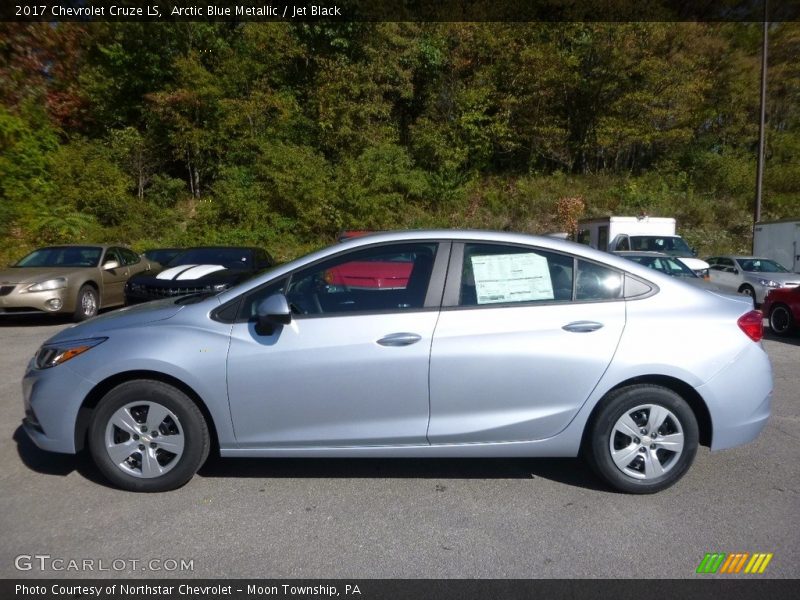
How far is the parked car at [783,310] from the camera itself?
416 inches

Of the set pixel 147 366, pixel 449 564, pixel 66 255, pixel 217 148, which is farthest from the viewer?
pixel 217 148

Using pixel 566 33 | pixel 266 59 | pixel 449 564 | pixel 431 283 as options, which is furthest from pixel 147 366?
pixel 566 33

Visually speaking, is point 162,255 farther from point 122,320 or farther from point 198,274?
point 122,320

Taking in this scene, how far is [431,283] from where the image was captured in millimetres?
4098

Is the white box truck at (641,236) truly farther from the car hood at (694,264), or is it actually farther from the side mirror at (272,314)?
the side mirror at (272,314)

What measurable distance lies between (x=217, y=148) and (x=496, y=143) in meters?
12.1

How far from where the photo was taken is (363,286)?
440 centimetres

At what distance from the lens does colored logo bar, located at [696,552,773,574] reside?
10.7ft

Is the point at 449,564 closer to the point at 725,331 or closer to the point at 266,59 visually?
the point at 725,331

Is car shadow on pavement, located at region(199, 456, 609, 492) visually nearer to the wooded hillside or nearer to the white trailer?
the white trailer

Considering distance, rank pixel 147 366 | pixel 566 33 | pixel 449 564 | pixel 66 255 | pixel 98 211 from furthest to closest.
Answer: pixel 566 33 < pixel 98 211 < pixel 66 255 < pixel 147 366 < pixel 449 564

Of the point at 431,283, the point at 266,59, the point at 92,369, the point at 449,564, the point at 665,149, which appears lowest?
the point at 449,564

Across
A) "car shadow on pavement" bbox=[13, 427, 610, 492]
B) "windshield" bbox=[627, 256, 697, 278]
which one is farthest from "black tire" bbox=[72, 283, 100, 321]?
"windshield" bbox=[627, 256, 697, 278]

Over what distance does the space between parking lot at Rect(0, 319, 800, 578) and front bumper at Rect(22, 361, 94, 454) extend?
1.20ft
